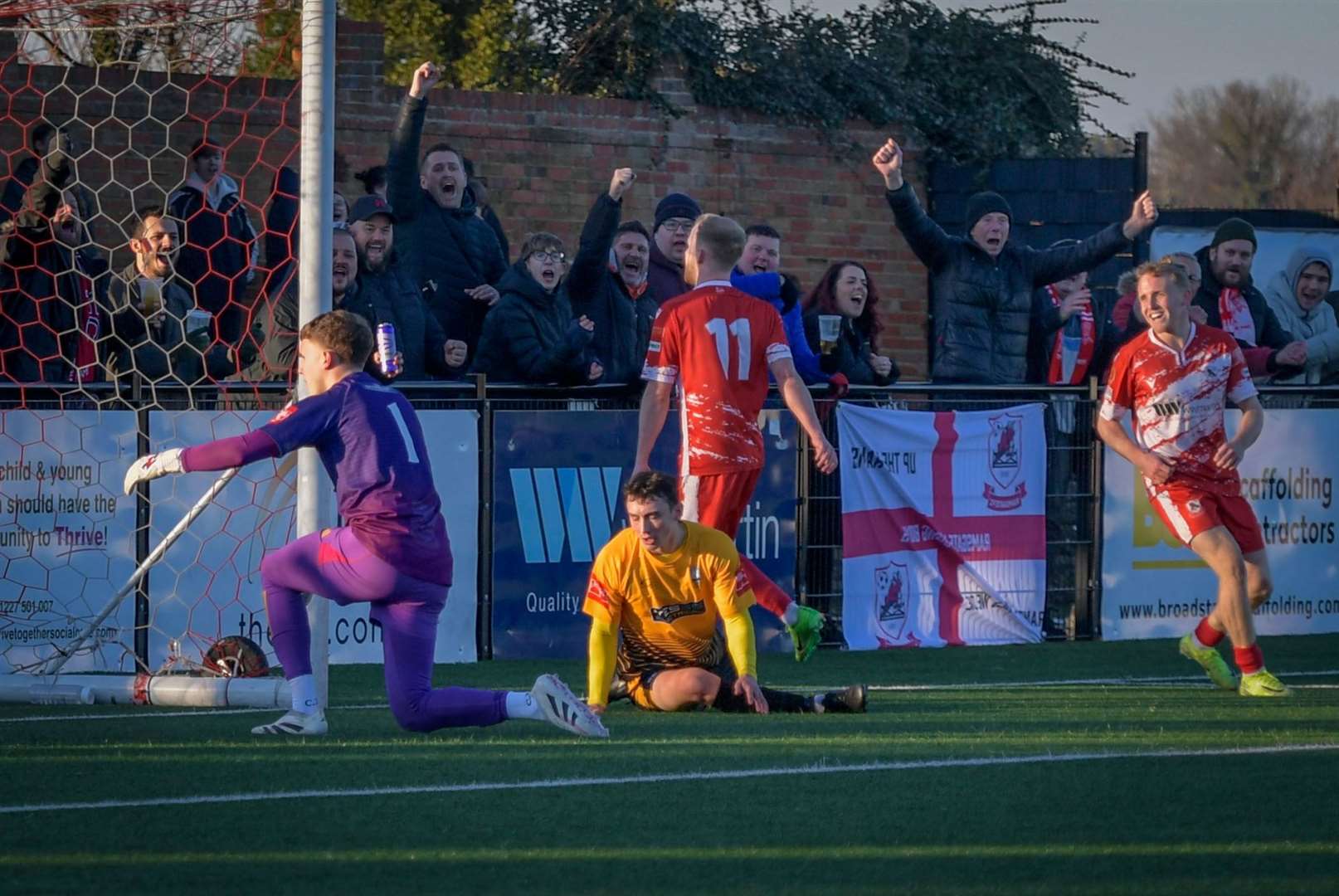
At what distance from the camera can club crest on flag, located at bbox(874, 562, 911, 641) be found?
39.2ft

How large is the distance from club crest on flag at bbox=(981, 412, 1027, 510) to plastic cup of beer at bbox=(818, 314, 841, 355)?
116cm

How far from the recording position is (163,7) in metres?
9.27

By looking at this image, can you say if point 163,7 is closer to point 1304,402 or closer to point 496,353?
point 496,353

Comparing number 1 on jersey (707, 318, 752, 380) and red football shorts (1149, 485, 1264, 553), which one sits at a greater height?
number 1 on jersey (707, 318, 752, 380)

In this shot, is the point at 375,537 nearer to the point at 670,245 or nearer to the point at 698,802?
the point at 698,802

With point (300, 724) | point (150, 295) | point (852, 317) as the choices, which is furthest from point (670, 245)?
point (300, 724)

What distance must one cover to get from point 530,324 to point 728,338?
2971mm

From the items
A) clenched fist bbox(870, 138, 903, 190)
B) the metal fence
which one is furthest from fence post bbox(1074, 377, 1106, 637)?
clenched fist bbox(870, 138, 903, 190)

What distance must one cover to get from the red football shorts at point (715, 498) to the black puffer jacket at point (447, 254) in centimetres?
361

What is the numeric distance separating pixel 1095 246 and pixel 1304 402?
1821mm

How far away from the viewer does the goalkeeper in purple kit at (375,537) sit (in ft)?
23.4

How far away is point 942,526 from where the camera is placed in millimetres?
12141

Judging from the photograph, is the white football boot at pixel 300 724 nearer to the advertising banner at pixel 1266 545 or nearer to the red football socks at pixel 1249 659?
the red football socks at pixel 1249 659

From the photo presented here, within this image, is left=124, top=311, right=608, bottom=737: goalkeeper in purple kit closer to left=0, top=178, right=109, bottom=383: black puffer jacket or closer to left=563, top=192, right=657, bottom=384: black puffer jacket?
left=0, top=178, right=109, bottom=383: black puffer jacket
